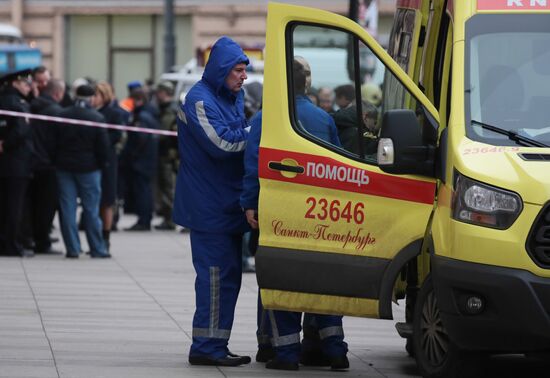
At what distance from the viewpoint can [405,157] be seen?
816cm

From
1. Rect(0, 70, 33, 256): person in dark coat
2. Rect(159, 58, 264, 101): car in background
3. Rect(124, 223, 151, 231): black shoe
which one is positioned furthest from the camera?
Rect(159, 58, 264, 101): car in background

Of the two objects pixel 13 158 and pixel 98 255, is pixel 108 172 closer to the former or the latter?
pixel 98 255

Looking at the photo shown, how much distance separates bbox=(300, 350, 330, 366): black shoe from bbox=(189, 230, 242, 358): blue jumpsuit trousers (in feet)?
1.76

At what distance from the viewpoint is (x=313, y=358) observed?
31.2 ft

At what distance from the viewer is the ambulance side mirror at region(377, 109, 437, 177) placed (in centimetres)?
805

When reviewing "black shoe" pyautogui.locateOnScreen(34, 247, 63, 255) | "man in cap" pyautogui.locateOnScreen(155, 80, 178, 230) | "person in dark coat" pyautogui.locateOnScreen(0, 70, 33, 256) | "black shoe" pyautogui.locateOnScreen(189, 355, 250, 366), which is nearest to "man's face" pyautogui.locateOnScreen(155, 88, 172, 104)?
"man in cap" pyautogui.locateOnScreen(155, 80, 178, 230)

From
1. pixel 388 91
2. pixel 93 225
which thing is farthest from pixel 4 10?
pixel 388 91

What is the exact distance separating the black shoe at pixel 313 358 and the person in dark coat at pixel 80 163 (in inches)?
277

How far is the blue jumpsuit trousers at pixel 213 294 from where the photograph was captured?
9.18 meters

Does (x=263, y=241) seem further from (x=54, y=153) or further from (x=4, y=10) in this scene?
(x=4, y=10)

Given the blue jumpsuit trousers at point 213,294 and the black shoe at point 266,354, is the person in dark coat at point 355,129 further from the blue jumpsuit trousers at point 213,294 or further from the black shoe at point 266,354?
the black shoe at point 266,354

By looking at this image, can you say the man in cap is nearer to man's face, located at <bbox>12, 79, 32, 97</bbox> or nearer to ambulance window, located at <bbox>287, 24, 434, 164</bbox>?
man's face, located at <bbox>12, 79, 32, 97</bbox>

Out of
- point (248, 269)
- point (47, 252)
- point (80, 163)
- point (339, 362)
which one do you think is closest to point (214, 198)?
point (339, 362)

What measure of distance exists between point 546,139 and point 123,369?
266 cm
